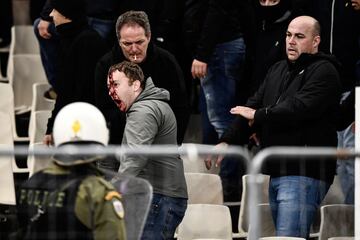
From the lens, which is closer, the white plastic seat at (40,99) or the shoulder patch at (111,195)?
the shoulder patch at (111,195)

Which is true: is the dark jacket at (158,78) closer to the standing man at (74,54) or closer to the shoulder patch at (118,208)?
the standing man at (74,54)

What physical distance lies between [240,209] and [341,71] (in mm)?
1387

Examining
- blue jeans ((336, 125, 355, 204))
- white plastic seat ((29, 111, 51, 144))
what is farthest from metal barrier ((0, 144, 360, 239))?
white plastic seat ((29, 111, 51, 144))

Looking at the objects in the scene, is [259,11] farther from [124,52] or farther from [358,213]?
[358,213]

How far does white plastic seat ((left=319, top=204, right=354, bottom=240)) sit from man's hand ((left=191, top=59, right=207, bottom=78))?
2.31 meters

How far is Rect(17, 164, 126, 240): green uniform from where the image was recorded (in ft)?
25.6

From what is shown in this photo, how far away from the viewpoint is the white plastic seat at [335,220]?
9984mm

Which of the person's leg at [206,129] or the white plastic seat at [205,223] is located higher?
the person's leg at [206,129]

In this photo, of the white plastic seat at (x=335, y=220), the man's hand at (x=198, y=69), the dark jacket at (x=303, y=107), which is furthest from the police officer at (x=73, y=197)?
the man's hand at (x=198, y=69)

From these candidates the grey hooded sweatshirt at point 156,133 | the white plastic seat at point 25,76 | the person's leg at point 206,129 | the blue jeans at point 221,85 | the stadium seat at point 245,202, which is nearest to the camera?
the grey hooded sweatshirt at point 156,133

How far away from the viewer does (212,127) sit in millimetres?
12656

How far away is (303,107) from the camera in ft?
34.4

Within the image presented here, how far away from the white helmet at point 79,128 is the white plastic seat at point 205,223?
301 centimetres

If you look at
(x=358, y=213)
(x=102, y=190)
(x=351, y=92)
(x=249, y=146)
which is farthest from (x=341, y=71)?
(x=102, y=190)
